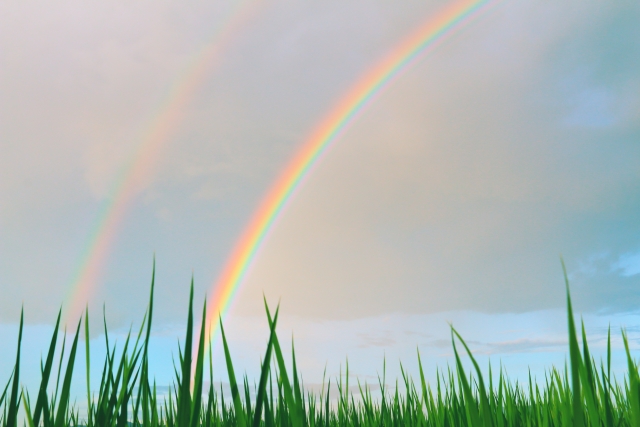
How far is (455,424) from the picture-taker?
77.6 inches

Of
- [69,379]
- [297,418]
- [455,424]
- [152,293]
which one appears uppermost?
[152,293]

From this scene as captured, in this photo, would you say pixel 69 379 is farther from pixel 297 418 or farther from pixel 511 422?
pixel 511 422

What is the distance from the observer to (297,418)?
970mm

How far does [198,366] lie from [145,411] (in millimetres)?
365

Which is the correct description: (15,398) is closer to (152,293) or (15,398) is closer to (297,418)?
(152,293)

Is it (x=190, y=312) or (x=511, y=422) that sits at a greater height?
(x=190, y=312)

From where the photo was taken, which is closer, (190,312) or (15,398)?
(190,312)

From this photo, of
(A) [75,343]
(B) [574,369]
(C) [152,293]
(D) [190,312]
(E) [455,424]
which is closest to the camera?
(B) [574,369]

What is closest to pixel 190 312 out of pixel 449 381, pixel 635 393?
pixel 635 393

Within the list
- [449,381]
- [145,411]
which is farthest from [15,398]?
[449,381]

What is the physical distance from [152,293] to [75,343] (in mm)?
248

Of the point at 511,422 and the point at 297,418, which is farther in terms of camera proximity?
the point at 511,422

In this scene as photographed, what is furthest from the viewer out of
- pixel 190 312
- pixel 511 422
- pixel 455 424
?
pixel 455 424

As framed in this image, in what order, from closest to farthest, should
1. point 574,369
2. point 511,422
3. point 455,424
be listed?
point 574,369 < point 511,422 < point 455,424
